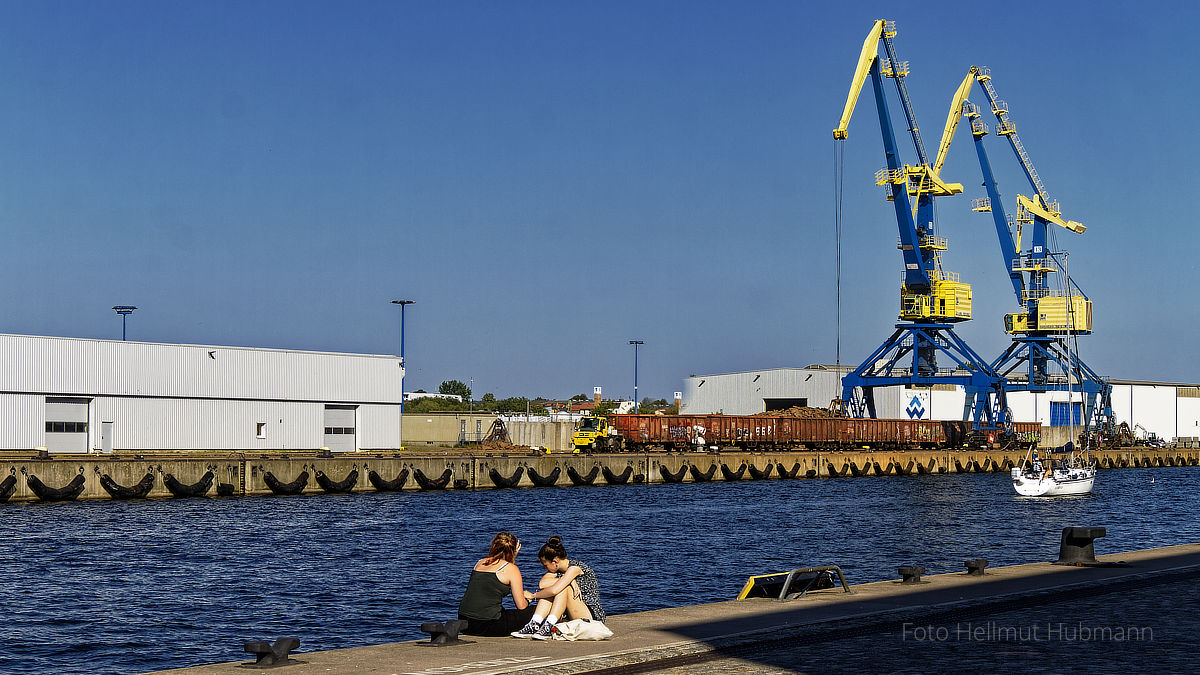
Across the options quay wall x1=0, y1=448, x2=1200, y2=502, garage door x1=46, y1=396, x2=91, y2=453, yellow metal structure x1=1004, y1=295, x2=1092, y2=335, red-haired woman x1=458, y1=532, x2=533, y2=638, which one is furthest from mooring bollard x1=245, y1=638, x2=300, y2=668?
yellow metal structure x1=1004, y1=295, x2=1092, y2=335

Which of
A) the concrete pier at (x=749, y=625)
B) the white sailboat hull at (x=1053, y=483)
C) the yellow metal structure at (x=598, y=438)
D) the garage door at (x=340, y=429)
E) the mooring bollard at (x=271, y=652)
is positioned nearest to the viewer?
the mooring bollard at (x=271, y=652)

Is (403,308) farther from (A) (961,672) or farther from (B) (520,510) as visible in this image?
(A) (961,672)

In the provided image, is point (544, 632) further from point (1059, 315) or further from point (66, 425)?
point (1059, 315)

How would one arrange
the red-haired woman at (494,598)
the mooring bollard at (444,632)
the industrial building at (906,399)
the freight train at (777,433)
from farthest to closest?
the industrial building at (906,399)
the freight train at (777,433)
the red-haired woman at (494,598)
the mooring bollard at (444,632)

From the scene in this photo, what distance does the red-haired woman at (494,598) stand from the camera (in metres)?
13.9

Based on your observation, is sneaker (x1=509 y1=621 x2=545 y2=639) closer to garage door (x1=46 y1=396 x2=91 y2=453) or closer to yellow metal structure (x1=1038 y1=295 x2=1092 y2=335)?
garage door (x1=46 y1=396 x2=91 y2=453)

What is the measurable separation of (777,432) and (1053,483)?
103 ft

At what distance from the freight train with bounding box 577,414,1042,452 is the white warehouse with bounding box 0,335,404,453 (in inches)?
644

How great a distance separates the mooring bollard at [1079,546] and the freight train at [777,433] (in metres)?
59.4

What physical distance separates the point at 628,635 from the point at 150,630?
10.4 meters

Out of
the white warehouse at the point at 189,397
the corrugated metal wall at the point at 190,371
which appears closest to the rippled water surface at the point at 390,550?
the white warehouse at the point at 189,397

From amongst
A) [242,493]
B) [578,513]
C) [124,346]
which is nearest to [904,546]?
[578,513]

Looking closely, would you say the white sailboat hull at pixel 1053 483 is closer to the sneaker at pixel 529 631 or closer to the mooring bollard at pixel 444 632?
the sneaker at pixel 529 631

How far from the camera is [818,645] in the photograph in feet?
44.8
